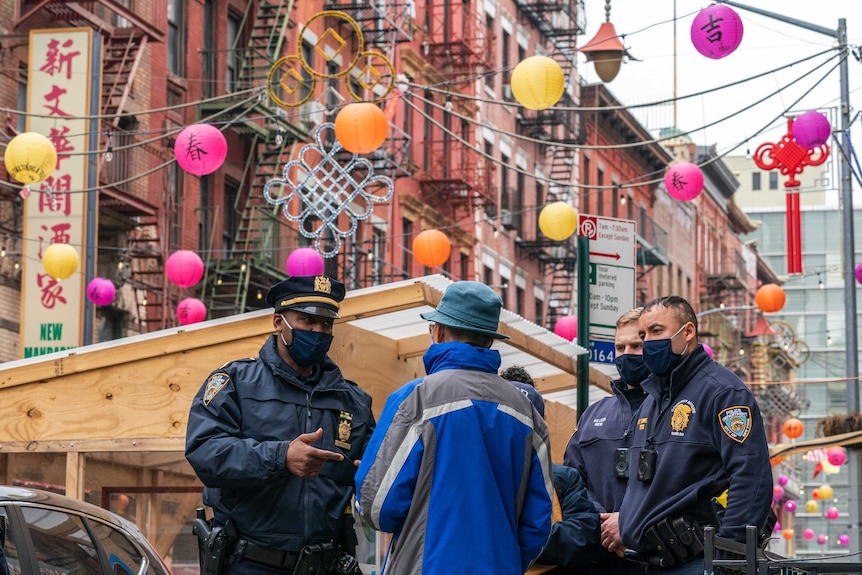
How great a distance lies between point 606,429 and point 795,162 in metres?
16.9

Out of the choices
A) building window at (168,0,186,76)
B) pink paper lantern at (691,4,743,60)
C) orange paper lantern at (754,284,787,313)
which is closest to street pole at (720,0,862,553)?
pink paper lantern at (691,4,743,60)

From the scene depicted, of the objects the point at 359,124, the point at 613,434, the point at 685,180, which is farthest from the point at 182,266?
the point at 613,434

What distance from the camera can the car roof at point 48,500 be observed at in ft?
24.9

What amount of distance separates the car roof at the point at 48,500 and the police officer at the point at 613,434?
2.47m

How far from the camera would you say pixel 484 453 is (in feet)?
21.4

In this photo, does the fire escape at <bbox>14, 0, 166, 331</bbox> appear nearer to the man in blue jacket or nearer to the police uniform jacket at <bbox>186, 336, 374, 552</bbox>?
the police uniform jacket at <bbox>186, 336, 374, 552</bbox>

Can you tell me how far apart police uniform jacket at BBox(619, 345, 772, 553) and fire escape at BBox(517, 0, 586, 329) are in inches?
1688

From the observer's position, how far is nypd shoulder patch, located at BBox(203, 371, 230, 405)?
24.3ft

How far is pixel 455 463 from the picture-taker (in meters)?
6.44

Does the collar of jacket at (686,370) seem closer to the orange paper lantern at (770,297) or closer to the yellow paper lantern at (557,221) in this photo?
the yellow paper lantern at (557,221)

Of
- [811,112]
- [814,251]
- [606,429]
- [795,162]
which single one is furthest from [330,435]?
[814,251]

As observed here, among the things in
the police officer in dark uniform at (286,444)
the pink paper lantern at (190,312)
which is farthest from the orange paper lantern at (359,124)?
the police officer in dark uniform at (286,444)

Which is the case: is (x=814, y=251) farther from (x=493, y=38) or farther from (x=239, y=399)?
(x=239, y=399)

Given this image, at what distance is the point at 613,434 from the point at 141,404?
355cm
